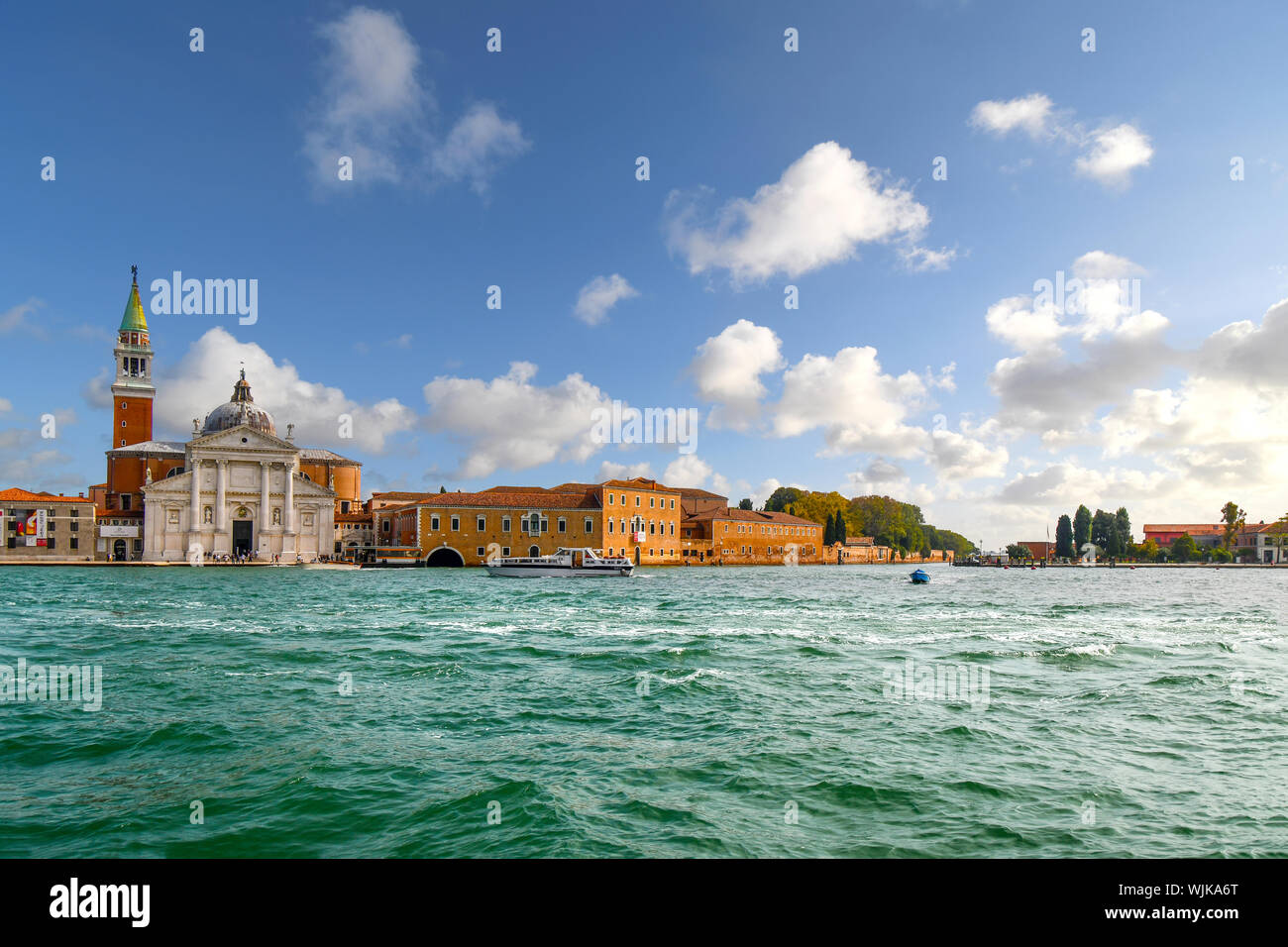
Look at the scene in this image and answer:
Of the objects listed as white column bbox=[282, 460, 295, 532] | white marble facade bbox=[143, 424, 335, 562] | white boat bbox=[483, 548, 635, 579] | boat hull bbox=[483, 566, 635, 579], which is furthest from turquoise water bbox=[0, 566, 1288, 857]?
white column bbox=[282, 460, 295, 532]

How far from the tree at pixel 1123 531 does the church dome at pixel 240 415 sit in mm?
97299

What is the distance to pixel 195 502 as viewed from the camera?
2192 inches

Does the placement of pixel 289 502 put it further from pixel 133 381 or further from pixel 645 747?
pixel 645 747

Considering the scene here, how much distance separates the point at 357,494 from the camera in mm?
70250

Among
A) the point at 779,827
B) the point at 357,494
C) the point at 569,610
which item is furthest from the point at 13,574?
the point at 779,827

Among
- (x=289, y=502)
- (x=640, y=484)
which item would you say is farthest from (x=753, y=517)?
(x=289, y=502)

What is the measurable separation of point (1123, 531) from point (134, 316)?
112m

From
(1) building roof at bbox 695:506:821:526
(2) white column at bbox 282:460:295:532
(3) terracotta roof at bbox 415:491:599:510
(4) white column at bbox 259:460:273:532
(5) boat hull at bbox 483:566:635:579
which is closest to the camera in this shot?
(5) boat hull at bbox 483:566:635:579

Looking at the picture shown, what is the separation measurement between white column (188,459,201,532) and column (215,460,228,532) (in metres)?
1.14

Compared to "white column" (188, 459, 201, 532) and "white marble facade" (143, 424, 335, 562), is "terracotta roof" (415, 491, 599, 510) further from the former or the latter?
"white column" (188, 459, 201, 532)

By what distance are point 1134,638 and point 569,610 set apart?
49.4 feet

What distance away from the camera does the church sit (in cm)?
5578

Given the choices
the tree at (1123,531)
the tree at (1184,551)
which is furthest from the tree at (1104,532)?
the tree at (1184,551)
